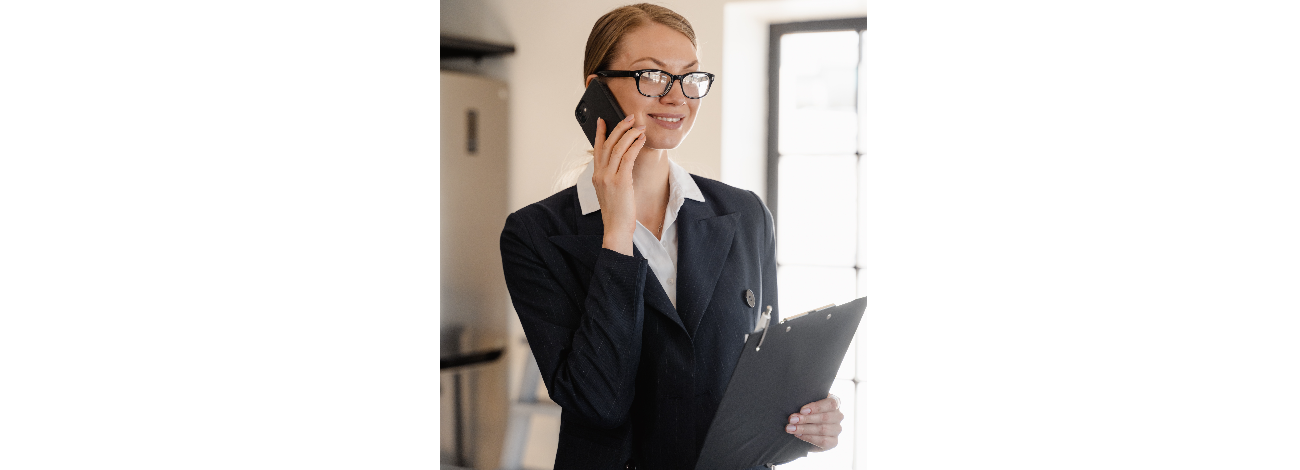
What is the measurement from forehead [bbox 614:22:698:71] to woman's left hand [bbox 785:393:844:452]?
0.51 meters

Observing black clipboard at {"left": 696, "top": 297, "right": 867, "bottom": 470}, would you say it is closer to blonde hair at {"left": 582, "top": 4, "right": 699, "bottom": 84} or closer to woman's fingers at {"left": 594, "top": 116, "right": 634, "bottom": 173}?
woman's fingers at {"left": 594, "top": 116, "right": 634, "bottom": 173}

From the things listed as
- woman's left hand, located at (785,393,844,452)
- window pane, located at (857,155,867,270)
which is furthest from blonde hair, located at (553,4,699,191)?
woman's left hand, located at (785,393,844,452)

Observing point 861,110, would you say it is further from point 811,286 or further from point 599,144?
point 599,144

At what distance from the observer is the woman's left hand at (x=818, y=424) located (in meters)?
1.02

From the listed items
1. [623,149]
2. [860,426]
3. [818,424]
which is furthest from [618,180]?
[860,426]

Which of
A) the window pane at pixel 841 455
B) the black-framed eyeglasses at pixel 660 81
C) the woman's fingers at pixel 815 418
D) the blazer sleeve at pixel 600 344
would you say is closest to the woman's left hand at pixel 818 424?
the woman's fingers at pixel 815 418

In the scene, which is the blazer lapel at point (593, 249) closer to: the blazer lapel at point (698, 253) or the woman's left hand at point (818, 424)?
the blazer lapel at point (698, 253)

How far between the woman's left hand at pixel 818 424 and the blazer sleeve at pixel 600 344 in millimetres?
233

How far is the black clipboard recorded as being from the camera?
0.92 meters

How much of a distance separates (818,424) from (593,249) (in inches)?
15.9
